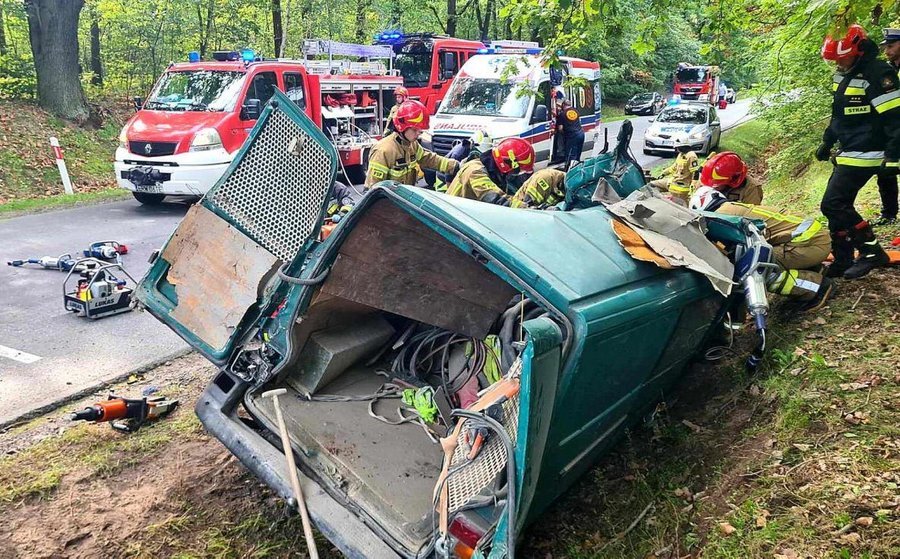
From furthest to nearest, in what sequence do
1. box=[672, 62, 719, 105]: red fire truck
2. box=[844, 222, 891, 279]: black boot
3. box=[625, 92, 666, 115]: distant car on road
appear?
1. box=[672, 62, 719, 105]: red fire truck
2. box=[625, 92, 666, 115]: distant car on road
3. box=[844, 222, 891, 279]: black boot

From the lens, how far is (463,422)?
237 cm

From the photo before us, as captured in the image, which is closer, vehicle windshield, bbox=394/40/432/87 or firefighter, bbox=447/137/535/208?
firefighter, bbox=447/137/535/208

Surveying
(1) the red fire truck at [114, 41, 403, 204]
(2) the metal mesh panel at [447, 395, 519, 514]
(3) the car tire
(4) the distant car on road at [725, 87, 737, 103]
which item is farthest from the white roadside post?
(4) the distant car on road at [725, 87, 737, 103]

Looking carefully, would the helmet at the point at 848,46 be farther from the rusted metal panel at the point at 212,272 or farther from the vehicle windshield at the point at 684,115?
the vehicle windshield at the point at 684,115

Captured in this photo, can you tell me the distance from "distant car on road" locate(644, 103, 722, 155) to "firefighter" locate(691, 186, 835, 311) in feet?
39.1

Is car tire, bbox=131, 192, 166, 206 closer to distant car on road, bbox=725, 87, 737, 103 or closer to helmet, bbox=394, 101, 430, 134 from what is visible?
helmet, bbox=394, 101, 430, 134

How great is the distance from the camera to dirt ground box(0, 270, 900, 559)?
2.69 metres

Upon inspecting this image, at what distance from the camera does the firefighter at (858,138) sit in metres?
4.50

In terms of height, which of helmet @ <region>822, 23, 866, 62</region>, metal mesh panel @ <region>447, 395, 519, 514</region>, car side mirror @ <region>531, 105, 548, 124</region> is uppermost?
helmet @ <region>822, 23, 866, 62</region>

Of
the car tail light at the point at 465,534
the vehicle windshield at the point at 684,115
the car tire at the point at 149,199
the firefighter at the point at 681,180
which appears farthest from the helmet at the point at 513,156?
the vehicle windshield at the point at 684,115

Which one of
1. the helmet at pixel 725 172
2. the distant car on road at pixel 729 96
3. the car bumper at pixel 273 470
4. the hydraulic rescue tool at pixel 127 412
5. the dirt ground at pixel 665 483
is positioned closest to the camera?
the car bumper at pixel 273 470

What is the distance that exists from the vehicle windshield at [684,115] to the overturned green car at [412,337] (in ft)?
46.5

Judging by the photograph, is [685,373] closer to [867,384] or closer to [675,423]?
[675,423]

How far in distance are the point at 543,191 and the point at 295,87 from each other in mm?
6659
